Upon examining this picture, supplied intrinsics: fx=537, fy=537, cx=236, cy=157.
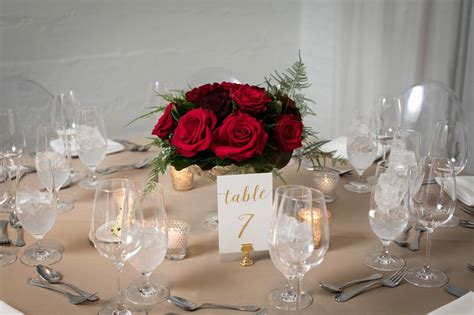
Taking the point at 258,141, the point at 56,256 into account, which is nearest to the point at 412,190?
the point at 258,141

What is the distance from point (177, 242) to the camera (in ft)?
3.91

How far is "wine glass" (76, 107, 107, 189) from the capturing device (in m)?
1.56

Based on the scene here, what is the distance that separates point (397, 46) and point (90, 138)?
2.33 metres

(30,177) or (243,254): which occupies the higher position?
(30,177)

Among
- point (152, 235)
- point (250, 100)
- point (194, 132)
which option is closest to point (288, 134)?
point (250, 100)

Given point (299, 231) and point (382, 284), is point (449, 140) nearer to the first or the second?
point (382, 284)

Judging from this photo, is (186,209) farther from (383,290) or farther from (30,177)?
(383,290)

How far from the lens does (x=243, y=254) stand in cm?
121

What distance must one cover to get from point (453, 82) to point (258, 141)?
2.48m

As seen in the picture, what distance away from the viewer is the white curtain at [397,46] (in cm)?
321

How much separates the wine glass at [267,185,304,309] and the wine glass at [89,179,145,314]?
25 centimetres

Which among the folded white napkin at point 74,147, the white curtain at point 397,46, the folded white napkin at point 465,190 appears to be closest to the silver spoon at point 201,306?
the folded white napkin at point 465,190

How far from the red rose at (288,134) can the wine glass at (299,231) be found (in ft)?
0.97

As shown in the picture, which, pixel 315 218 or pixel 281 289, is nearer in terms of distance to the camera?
pixel 315 218
